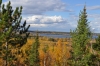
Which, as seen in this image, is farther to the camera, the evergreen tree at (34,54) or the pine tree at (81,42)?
the evergreen tree at (34,54)

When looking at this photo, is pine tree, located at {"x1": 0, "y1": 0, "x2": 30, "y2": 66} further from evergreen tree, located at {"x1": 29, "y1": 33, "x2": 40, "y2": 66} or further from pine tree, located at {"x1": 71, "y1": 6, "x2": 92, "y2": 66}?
evergreen tree, located at {"x1": 29, "y1": 33, "x2": 40, "y2": 66}

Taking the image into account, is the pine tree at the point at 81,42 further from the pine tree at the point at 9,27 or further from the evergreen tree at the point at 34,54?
the evergreen tree at the point at 34,54

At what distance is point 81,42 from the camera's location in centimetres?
3409

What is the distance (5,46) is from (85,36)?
32.7 ft

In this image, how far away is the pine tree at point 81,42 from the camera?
3394 cm

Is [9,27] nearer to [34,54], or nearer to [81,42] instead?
[81,42]

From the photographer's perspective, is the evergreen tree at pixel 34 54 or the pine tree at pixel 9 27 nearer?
the pine tree at pixel 9 27

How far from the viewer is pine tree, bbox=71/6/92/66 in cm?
3394

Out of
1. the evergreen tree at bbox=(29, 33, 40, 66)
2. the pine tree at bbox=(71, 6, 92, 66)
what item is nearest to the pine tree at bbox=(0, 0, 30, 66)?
the pine tree at bbox=(71, 6, 92, 66)

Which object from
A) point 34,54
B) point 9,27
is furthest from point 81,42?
point 34,54

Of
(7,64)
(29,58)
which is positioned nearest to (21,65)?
(29,58)

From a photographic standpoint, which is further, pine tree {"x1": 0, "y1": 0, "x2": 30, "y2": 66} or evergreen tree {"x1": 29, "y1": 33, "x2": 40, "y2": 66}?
evergreen tree {"x1": 29, "y1": 33, "x2": 40, "y2": 66}

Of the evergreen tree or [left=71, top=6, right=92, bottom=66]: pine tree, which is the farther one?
the evergreen tree

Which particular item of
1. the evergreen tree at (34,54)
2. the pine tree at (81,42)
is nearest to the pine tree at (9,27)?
the pine tree at (81,42)
